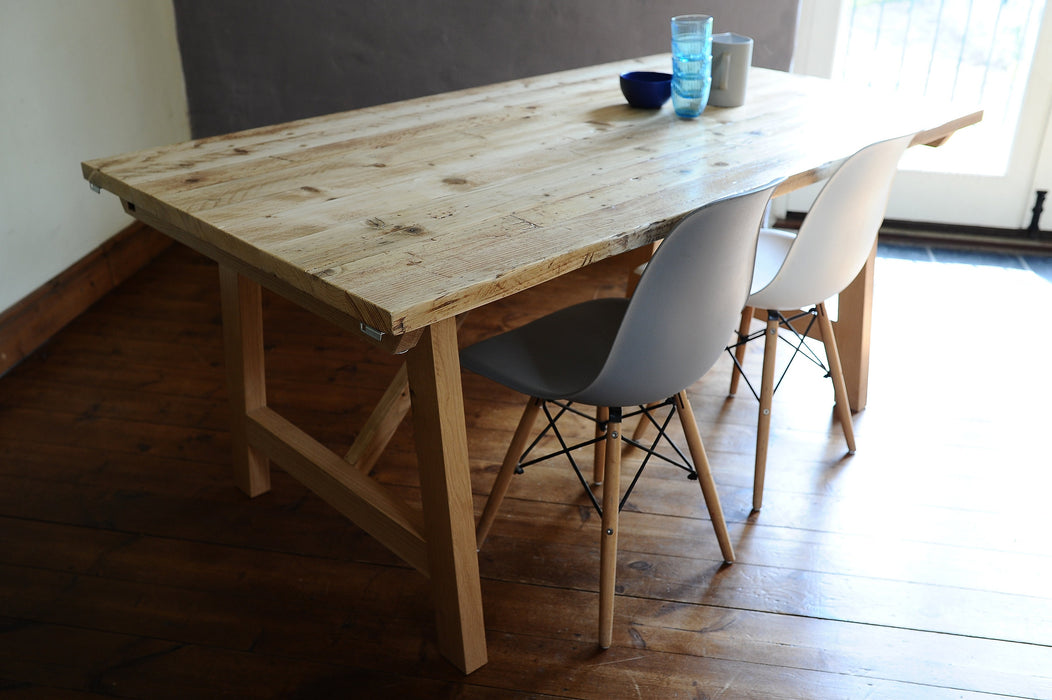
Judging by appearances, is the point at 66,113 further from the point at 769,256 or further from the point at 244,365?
the point at 769,256

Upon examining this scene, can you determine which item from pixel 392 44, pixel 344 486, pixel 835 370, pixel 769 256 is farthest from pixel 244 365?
pixel 392 44

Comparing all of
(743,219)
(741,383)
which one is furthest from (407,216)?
(741,383)

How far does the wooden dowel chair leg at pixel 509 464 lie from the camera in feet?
6.15

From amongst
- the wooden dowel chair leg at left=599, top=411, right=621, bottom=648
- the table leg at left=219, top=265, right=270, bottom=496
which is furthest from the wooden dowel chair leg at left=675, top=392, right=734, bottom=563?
the table leg at left=219, top=265, right=270, bottom=496

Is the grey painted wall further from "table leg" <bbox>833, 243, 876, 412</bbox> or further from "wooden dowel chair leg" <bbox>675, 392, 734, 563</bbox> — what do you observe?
"wooden dowel chair leg" <bbox>675, 392, 734, 563</bbox>

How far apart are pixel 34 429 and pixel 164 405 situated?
1.08 ft

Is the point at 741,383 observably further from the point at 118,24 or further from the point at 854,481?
the point at 118,24

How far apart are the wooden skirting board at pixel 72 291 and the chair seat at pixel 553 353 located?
1.69 metres

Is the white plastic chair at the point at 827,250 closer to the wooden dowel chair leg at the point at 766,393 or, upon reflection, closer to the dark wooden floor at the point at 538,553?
the wooden dowel chair leg at the point at 766,393

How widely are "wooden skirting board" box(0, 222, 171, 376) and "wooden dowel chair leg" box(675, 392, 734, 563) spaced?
2039 mm

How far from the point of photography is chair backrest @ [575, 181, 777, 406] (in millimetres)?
1469

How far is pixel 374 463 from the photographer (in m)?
2.19

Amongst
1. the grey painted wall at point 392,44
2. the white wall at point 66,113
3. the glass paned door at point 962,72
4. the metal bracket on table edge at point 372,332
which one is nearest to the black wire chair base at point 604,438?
the metal bracket on table edge at point 372,332

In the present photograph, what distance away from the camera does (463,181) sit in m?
1.69
